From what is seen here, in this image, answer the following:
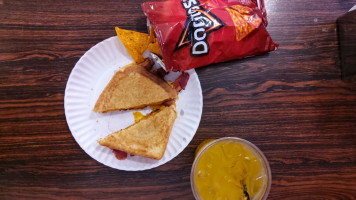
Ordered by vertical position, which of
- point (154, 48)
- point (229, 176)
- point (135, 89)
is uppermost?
point (154, 48)

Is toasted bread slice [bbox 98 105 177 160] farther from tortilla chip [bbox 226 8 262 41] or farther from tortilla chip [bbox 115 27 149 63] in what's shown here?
tortilla chip [bbox 226 8 262 41]

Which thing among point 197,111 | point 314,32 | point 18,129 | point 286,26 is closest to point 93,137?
point 18,129

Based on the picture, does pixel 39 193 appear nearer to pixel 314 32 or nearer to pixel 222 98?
pixel 222 98

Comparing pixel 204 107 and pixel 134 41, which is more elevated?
pixel 134 41

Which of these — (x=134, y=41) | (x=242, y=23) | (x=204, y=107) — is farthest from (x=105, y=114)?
(x=242, y=23)

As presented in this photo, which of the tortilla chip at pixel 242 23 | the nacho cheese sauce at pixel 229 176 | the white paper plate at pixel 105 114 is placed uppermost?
the tortilla chip at pixel 242 23

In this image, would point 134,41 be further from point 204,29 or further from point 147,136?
point 147,136

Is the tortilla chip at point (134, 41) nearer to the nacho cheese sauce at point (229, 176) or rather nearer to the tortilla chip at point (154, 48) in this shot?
the tortilla chip at point (154, 48)

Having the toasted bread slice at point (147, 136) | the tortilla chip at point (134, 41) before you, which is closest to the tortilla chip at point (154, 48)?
the tortilla chip at point (134, 41)
